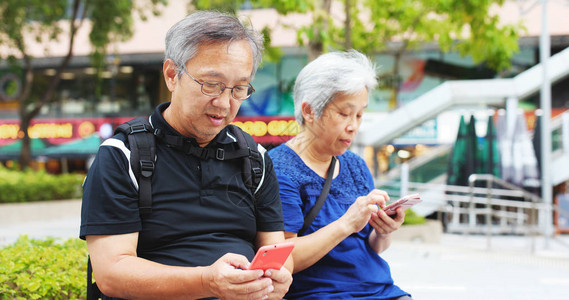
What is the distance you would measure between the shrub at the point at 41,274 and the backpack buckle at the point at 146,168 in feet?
3.66

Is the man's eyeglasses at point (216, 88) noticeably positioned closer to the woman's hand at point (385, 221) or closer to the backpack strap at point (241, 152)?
the backpack strap at point (241, 152)

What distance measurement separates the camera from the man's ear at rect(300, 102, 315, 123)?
2.48 meters

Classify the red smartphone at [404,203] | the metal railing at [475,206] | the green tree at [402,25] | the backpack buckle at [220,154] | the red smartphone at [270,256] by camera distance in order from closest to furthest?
the red smartphone at [270,256] < the backpack buckle at [220,154] < the red smartphone at [404,203] < the green tree at [402,25] < the metal railing at [475,206]

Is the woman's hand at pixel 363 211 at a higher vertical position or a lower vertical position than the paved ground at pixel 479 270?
higher

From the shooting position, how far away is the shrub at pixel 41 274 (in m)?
2.48

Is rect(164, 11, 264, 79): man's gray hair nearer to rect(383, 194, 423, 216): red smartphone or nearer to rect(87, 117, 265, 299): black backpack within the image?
rect(87, 117, 265, 299): black backpack

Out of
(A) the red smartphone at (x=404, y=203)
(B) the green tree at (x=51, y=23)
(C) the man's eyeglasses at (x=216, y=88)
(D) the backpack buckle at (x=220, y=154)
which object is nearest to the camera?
(C) the man's eyeglasses at (x=216, y=88)

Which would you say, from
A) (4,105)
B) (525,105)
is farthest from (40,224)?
(525,105)

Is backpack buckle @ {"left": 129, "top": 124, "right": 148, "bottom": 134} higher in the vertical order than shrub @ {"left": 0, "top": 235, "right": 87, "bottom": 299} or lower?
higher

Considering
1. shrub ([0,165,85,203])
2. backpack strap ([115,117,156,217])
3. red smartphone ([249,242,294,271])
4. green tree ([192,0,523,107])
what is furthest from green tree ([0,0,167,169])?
red smartphone ([249,242,294,271])

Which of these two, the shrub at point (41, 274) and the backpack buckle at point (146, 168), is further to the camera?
the shrub at point (41, 274)

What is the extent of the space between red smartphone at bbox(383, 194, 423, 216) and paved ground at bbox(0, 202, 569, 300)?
376 centimetres

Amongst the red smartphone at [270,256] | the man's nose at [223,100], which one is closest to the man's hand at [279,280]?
the red smartphone at [270,256]

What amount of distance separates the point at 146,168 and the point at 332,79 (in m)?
0.98
